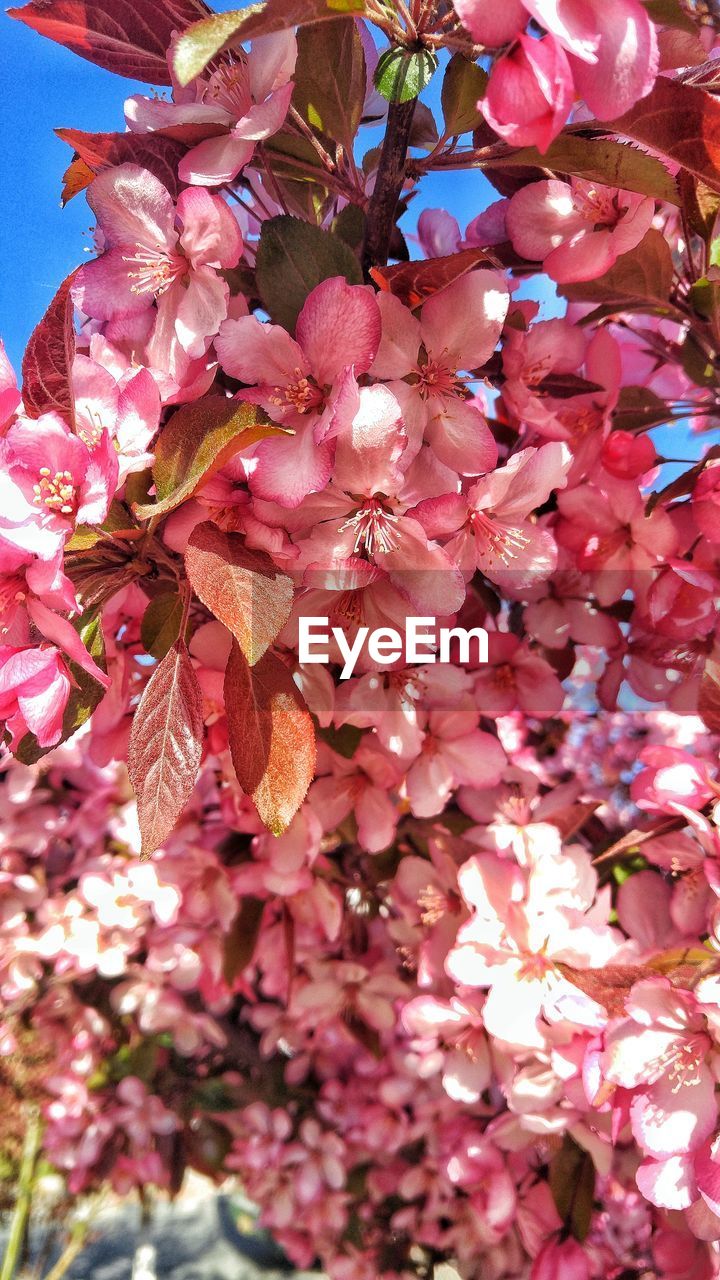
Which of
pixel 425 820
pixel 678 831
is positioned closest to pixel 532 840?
pixel 678 831

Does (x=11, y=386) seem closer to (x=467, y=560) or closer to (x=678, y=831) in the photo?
(x=467, y=560)

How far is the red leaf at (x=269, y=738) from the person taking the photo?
1.77 feet

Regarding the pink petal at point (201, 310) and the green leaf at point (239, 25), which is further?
the pink petal at point (201, 310)

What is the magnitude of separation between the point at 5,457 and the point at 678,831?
1.79ft

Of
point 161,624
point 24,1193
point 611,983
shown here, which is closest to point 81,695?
point 161,624

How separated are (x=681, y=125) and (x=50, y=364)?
0.38 m

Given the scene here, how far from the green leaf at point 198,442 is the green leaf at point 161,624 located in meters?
0.09

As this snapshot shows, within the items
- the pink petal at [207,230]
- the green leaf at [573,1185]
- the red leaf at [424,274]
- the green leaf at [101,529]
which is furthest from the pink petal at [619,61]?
the green leaf at [573,1185]

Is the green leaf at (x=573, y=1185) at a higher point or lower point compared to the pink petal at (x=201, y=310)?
lower

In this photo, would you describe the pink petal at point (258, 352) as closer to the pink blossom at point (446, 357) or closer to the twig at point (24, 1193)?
the pink blossom at point (446, 357)

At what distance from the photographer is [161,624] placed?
0.57 m

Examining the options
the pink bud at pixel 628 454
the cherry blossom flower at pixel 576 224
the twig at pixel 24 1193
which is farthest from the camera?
the twig at pixel 24 1193

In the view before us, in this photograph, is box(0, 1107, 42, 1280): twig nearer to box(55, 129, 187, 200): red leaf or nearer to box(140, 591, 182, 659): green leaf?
box(140, 591, 182, 659): green leaf

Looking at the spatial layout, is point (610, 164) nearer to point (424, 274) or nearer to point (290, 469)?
point (424, 274)
